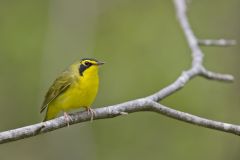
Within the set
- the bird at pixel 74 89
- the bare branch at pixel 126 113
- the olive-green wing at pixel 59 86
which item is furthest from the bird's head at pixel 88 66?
the bare branch at pixel 126 113

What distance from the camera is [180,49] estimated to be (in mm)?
11445

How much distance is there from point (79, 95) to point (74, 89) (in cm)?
11

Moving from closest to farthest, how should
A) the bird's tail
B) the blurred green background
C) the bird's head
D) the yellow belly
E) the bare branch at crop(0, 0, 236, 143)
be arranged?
the bare branch at crop(0, 0, 236, 143) < the yellow belly < the bird's head < the bird's tail < the blurred green background

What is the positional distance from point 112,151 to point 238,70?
270 cm

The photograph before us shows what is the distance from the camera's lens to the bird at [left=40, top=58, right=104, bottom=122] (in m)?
5.64

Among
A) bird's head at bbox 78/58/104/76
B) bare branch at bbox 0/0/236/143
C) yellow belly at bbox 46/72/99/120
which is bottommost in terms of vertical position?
bare branch at bbox 0/0/236/143

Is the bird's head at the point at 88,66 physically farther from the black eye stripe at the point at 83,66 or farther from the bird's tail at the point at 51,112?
the bird's tail at the point at 51,112

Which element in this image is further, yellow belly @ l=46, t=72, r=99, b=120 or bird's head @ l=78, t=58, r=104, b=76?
bird's head @ l=78, t=58, r=104, b=76

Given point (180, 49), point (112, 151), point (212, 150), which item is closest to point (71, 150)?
point (112, 151)

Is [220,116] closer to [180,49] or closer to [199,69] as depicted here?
[180,49]

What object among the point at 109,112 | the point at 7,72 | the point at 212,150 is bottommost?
the point at 212,150

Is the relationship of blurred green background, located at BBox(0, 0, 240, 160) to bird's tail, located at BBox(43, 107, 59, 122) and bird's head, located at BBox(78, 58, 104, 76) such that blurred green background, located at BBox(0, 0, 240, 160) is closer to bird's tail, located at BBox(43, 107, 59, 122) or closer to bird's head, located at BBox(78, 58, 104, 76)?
bird's tail, located at BBox(43, 107, 59, 122)

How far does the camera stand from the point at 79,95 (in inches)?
223

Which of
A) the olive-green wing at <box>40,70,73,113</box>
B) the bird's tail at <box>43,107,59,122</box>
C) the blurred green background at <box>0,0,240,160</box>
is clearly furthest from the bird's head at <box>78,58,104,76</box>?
the blurred green background at <box>0,0,240,160</box>
